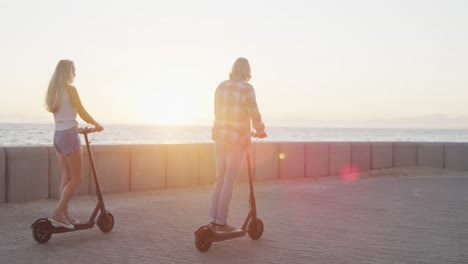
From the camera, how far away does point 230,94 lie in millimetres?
6270

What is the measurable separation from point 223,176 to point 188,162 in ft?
19.1

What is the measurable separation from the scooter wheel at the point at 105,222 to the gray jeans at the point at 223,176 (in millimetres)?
1397

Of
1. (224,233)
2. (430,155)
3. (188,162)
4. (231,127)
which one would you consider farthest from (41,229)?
(430,155)

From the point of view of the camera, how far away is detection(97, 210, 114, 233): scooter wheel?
6887mm

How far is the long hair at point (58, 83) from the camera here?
21.1 feet

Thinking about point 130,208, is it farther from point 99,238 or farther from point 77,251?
point 77,251

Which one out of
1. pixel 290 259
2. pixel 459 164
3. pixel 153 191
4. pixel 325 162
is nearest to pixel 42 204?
pixel 153 191

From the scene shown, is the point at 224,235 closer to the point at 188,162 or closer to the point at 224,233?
the point at 224,233

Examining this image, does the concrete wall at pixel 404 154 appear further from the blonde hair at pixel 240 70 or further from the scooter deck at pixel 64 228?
the scooter deck at pixel 64 228

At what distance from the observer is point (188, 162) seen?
39.7ft

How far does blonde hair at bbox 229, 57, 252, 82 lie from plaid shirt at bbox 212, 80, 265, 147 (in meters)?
0.07

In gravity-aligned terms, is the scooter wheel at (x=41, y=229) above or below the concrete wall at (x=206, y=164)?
below

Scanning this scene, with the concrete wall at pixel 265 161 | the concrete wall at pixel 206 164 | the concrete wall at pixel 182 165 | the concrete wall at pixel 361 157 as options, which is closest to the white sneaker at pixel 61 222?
the concrete wall at pixel 182 165

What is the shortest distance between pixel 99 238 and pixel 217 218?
1437 millimetres
